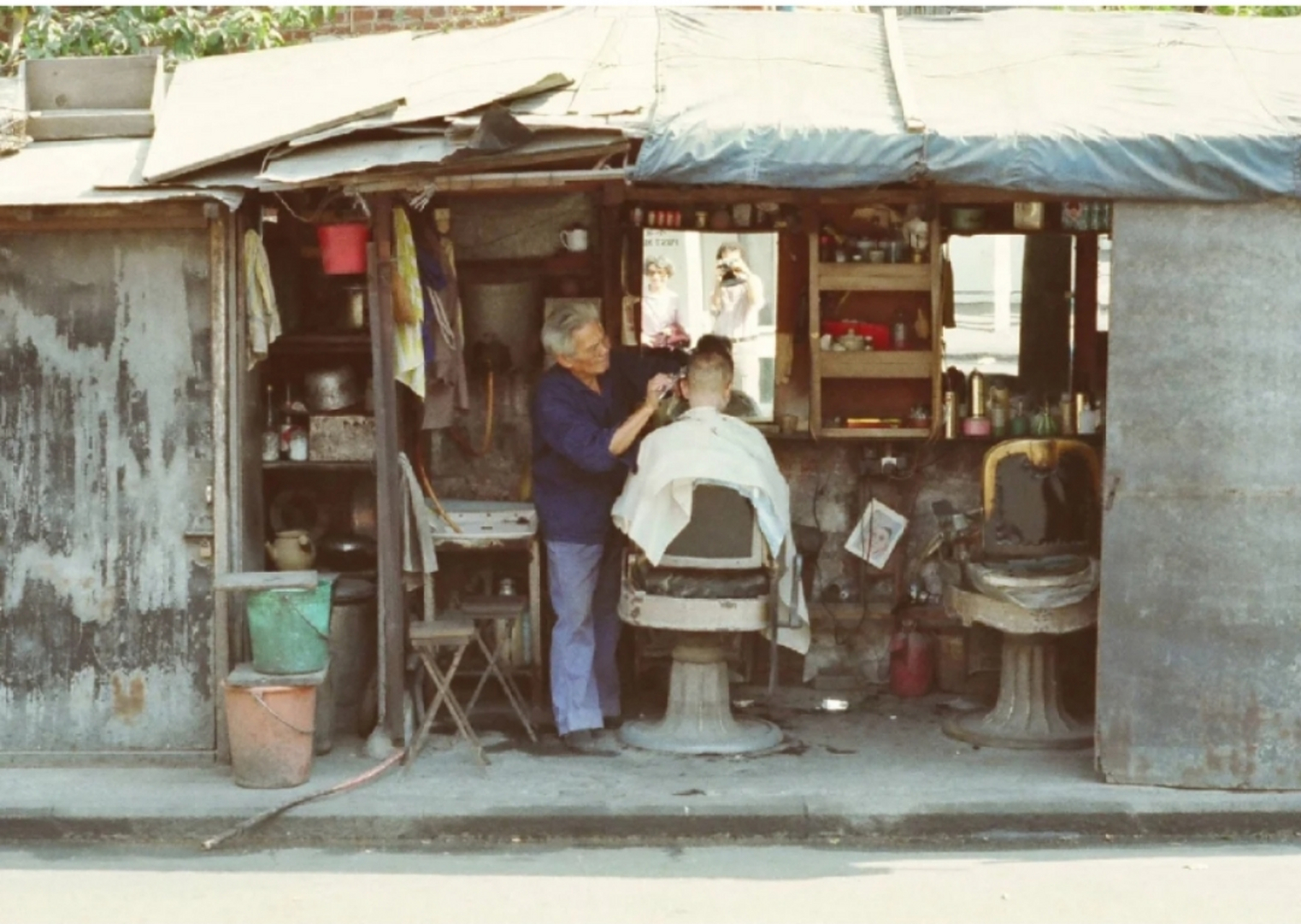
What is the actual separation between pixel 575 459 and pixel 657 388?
1.67 ft

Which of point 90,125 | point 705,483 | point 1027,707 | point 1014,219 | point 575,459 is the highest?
point 90,125

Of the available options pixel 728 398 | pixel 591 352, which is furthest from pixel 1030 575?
pixel 591 352

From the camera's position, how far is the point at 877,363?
9.80 m

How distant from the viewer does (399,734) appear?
8.59 metres

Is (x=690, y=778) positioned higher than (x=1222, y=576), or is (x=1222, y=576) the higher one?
(x=1222, y=576)

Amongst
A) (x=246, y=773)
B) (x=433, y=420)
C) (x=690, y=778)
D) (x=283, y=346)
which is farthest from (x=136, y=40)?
(x=690, y=778)

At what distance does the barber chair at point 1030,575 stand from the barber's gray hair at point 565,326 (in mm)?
2068

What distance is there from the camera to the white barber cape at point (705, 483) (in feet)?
28.3

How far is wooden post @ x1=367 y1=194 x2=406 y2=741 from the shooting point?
8.30 m

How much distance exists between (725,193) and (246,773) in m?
3.85

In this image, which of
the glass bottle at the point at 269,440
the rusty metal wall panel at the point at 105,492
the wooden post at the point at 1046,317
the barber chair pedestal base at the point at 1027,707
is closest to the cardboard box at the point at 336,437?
the glass bottle at the point at 269,440

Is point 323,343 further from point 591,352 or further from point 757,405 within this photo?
point 757,405

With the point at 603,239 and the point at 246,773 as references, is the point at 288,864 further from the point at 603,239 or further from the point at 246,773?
the point at 603,239

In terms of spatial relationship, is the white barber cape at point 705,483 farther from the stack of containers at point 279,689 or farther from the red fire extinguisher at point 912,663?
the stack of containers at point 279,689
